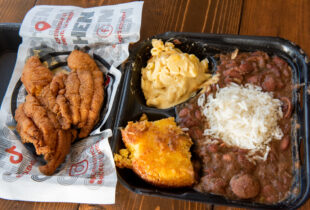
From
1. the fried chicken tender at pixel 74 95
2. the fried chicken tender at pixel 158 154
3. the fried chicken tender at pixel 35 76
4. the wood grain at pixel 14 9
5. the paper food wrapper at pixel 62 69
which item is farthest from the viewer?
the wood grain at pixel 14 9

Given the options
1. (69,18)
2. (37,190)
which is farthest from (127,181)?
(69,18)

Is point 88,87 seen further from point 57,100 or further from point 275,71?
point 275,71

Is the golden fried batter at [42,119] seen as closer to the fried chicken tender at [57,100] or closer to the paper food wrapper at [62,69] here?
the fried chicken tender at [57,100]

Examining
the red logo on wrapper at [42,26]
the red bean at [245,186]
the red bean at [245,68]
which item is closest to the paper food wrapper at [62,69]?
the red logo on wrapper at [42,26]

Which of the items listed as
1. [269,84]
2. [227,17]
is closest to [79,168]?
[269,84]

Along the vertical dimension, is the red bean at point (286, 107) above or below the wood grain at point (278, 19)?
below

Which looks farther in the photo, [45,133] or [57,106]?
[57,106]

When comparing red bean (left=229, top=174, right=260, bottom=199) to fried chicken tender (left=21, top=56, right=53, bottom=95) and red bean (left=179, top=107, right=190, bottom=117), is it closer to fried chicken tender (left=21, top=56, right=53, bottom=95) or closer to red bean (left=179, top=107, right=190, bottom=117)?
red bean (left=179, top=107, right=190, bottom=117)
